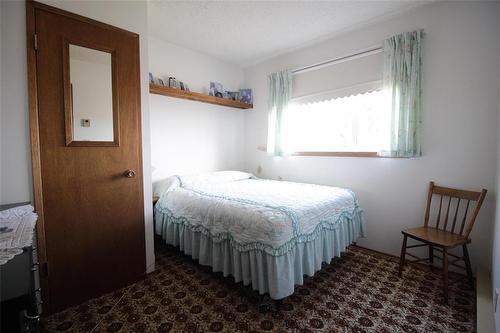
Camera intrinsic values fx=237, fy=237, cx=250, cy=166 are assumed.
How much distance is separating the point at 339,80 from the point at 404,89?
778 millimetres

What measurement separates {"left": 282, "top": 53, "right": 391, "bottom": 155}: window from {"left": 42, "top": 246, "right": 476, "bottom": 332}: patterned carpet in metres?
1.40

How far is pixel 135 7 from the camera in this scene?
205 centimetres

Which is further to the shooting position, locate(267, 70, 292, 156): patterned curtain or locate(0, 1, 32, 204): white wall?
locate(267, 70, 292, 156): patterned curtain

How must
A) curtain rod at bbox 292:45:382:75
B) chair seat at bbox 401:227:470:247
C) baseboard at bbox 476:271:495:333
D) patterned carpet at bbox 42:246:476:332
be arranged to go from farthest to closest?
1. curtain rod at bbox 292:45:382:75
2. chair seat at bbox 401:227:470:247
3. patterned carpet at bbox 42:246:476:332
4. baseboard at bbox 476:271:495:333

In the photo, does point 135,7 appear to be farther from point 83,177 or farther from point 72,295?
point 72,295

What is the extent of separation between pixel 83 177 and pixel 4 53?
0.91 m

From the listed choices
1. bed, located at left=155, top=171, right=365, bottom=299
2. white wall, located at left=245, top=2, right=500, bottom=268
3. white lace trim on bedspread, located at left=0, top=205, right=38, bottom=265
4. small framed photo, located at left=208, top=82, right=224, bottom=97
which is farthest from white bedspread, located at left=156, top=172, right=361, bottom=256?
small framed photo, located at left=208, top=82, right=224, bottom=97

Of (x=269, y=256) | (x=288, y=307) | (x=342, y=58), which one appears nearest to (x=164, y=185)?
(x=269, y=256)

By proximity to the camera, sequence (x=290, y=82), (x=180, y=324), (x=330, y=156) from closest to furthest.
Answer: (x=180, y=324) < (x=330, y=156) < (x=290, y=82)

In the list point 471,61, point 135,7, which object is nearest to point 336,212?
point 471,61

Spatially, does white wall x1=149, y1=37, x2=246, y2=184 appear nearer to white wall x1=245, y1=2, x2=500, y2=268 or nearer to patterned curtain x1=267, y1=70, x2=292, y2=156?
patterned curtain x1=267, y1=70, x2=292, y2=156

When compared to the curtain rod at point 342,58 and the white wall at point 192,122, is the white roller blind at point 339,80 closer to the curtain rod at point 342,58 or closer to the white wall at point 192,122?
the curtain rod at point 342,58

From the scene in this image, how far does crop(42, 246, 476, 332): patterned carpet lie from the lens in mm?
1591

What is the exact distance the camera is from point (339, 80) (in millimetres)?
2945
